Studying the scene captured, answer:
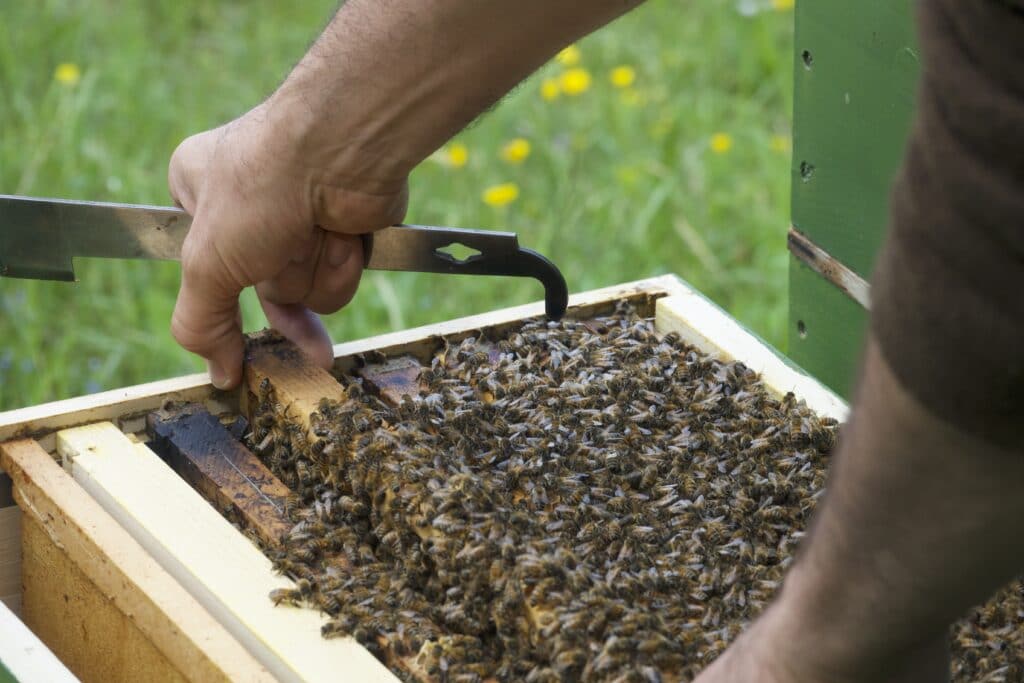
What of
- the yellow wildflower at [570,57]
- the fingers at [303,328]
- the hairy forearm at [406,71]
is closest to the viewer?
the hairy forearm at [406,71]

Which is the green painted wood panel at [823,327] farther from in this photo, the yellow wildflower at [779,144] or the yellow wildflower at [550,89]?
the yellow wildflower at [550,89]

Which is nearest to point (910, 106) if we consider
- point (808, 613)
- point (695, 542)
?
point (695, 542)

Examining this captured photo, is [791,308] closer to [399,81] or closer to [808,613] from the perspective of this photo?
[399,81]

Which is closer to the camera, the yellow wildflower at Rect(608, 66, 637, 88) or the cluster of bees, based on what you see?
the cluster of bees

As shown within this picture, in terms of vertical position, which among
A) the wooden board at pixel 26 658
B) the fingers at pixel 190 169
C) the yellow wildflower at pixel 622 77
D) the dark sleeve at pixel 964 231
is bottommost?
the yellow wildflower at pixel 622 77

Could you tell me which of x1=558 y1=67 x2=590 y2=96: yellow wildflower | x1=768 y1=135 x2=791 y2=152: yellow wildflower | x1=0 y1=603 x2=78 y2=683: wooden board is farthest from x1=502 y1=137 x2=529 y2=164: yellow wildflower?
x1=0 y1=603 x2=78 y2=683: wooden board

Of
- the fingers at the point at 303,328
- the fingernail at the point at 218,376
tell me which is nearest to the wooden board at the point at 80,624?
the fingernail at the point at 218,376

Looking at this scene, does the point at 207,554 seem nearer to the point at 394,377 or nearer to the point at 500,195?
the point at 394,377

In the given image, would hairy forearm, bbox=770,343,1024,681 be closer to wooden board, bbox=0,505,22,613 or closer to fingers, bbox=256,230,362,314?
fingers, bbox=256,230,362,314
